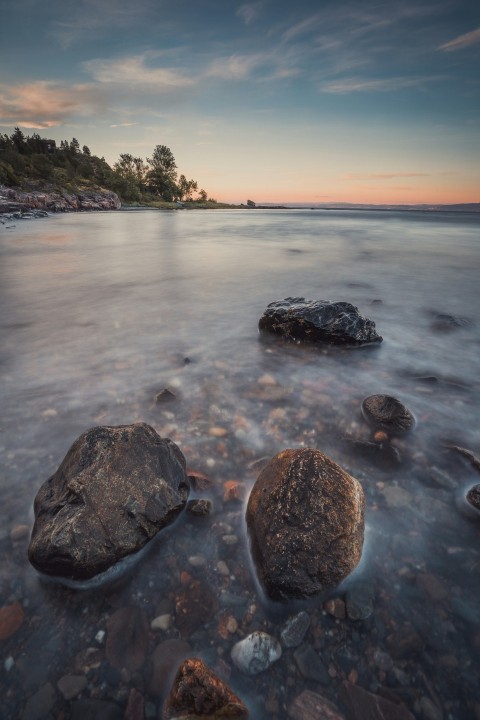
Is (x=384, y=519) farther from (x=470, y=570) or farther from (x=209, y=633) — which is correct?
(x=209, y=633)

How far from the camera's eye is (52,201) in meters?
57.2

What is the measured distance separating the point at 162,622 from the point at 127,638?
0.16 metres

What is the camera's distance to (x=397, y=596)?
1.74 metres

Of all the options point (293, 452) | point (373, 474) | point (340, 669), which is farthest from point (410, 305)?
point (340, 669)

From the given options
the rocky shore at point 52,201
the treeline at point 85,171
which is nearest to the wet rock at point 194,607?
the rocky shore at point 52,201

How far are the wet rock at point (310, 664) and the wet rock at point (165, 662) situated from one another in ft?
1.60

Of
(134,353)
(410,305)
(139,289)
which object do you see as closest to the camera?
(134,353)

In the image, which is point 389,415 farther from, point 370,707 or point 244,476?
point 370,707

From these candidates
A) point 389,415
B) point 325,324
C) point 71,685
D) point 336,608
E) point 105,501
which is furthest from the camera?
point 325,324

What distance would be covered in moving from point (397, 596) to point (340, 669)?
1.54ft

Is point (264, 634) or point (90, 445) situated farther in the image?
point (90, 445)

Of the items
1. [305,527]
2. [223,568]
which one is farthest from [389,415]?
[223,568]

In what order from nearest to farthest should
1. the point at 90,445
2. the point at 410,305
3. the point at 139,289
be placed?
the point at 90,445 < the point at 410,305 < the point at 139,289

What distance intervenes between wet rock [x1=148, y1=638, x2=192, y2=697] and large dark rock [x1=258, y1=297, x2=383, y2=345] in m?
3.84
